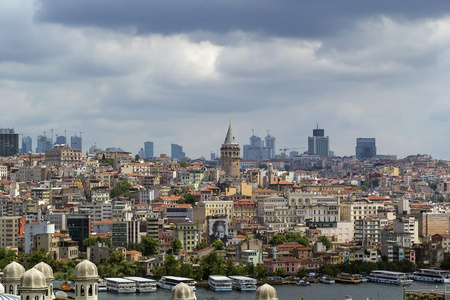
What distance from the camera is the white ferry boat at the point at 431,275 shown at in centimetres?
3586

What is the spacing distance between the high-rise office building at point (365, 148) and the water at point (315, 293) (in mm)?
102118

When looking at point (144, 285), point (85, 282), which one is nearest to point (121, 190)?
point (144, 285)

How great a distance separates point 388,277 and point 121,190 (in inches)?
869

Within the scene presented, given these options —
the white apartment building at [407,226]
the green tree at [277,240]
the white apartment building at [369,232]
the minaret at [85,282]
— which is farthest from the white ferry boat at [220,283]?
the minaret at [85,282]

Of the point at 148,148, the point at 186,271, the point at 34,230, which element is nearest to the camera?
the point at 186,271

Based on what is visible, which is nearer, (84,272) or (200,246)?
(84,272)

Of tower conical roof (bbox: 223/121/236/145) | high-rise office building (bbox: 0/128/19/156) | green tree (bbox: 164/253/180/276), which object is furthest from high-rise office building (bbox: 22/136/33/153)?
green tree (bbox: 164/253/180/276)

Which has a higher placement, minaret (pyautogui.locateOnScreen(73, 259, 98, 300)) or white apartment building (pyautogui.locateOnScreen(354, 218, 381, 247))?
minaret (pyautogui.locateOnScreen(73, 259, 98, 300))

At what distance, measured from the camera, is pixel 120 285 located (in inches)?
1288

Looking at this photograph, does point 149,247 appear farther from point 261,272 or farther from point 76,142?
point 76,142

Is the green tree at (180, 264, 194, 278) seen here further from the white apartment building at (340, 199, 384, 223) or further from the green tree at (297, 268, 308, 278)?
the white apartment building at (340, 199, 384, 223)

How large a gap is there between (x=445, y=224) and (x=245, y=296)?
16122 millimetres

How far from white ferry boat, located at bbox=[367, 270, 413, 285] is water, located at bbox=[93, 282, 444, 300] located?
2.03 feet

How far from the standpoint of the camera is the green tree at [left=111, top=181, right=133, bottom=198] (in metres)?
54.1
